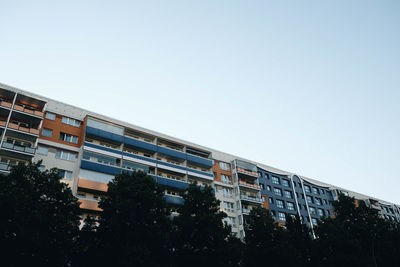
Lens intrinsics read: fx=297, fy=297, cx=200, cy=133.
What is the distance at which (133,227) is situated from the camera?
21266mm

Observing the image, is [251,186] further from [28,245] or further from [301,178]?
[28,245]

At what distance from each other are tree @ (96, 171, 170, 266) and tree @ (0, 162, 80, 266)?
7.70ft

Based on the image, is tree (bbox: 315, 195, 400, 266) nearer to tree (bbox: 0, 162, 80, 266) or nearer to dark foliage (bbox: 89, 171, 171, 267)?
dark foliage (bbox: 89, 171, 171, 267)

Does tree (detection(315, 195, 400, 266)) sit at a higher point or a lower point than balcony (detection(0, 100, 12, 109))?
lower

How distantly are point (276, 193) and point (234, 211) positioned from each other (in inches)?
567

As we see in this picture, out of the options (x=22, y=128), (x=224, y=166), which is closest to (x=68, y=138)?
(x=22, y=128)

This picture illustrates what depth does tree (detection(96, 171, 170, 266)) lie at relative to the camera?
19.8 meters

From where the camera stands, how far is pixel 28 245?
17.8m

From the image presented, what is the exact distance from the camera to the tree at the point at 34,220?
1752 cm

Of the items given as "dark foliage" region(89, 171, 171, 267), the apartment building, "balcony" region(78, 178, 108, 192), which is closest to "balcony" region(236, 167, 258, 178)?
the apartment building

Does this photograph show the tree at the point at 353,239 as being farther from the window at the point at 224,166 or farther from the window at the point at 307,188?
the window at the point at 307,188

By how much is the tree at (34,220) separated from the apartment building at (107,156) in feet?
30.8

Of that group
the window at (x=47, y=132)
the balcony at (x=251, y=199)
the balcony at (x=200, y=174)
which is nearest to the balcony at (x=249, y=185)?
the balcony at (x=251, y=199)

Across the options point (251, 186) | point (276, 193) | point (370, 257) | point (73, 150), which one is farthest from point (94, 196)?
point (276, 193)
